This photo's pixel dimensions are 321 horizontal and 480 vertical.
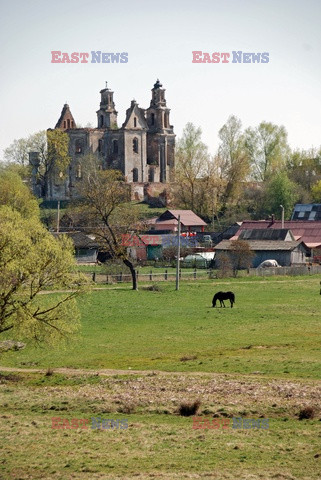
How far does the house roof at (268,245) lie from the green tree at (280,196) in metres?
35.1

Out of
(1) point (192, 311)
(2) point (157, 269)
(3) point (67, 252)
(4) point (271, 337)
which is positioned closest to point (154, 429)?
(3) point (67, 252)

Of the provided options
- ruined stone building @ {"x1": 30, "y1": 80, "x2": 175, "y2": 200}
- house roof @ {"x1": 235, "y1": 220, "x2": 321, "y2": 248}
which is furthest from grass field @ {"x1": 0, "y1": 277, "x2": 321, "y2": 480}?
ruined stone building @ {"x1": 30, "y1": 80, "x2": 175, "y2": 200}

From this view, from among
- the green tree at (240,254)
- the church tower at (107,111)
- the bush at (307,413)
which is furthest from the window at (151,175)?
the bush at (307,413)

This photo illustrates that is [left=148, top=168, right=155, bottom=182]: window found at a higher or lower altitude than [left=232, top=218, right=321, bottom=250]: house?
Result: higher

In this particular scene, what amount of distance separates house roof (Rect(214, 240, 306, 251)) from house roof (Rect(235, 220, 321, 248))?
24.7ft

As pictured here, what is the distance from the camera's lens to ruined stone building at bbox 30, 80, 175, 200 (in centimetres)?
12212

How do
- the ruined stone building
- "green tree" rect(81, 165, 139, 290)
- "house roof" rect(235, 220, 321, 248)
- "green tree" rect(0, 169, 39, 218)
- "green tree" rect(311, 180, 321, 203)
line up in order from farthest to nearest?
"green tree" rect(311, 180, 321, 203) < the ruined stone building < "green tree" rect(0, 169, 39, 218) < "house roof" rect(235, 220, 321, 248) < "green tree" rect(81, 165, 139, 290)

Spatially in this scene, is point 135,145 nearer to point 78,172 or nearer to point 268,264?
point 78,172

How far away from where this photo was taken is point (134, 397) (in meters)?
31.0

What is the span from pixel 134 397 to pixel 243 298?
1158 inches

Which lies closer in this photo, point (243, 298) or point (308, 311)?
point (308, 311)

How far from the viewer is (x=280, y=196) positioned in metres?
120

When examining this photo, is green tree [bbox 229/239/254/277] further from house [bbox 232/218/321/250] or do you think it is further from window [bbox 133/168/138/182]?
window [bbox 133/168/138/182]

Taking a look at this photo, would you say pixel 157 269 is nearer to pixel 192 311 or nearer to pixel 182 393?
pixel 192 311
